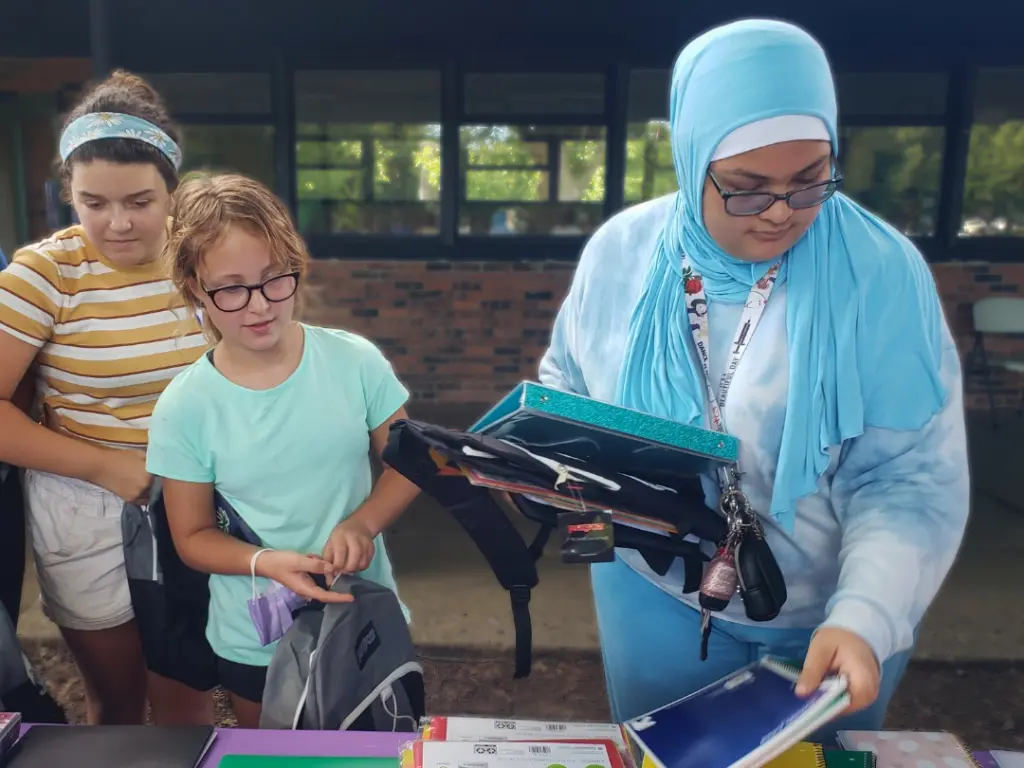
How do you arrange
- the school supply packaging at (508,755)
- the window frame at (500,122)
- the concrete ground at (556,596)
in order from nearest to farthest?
the school supply packaging at (508,755) < the concrete ground at (556,596) < the window frame at (500,122)

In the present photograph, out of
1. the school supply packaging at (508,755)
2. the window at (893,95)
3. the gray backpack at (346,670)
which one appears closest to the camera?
the school supply packaging at (508,755)

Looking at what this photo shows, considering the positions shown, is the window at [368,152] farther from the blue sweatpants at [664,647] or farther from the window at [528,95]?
the blue sweatpants at [664,647]

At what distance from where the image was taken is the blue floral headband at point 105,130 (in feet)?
4.81

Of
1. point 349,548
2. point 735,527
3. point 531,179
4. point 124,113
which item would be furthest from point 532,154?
point 735,527

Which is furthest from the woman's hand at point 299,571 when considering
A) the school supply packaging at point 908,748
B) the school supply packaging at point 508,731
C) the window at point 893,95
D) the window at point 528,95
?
the window at point 893,95

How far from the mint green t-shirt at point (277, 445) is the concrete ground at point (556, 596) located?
1.71 metres

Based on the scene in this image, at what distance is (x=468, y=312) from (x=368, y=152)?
1387mm

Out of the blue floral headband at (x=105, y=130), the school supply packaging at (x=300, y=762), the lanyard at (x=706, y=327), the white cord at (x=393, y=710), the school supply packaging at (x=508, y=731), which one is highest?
the blue floral headband at (x=105, y=130)

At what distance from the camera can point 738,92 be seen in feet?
3.34

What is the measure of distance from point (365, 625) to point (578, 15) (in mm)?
5267

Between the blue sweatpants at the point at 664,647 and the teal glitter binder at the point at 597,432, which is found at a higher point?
the teal glitter binder at the point at 597,432

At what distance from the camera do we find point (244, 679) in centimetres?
142

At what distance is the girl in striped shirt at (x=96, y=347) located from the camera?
1.46 meters

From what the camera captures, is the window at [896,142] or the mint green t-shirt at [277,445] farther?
the window at [896,142]
